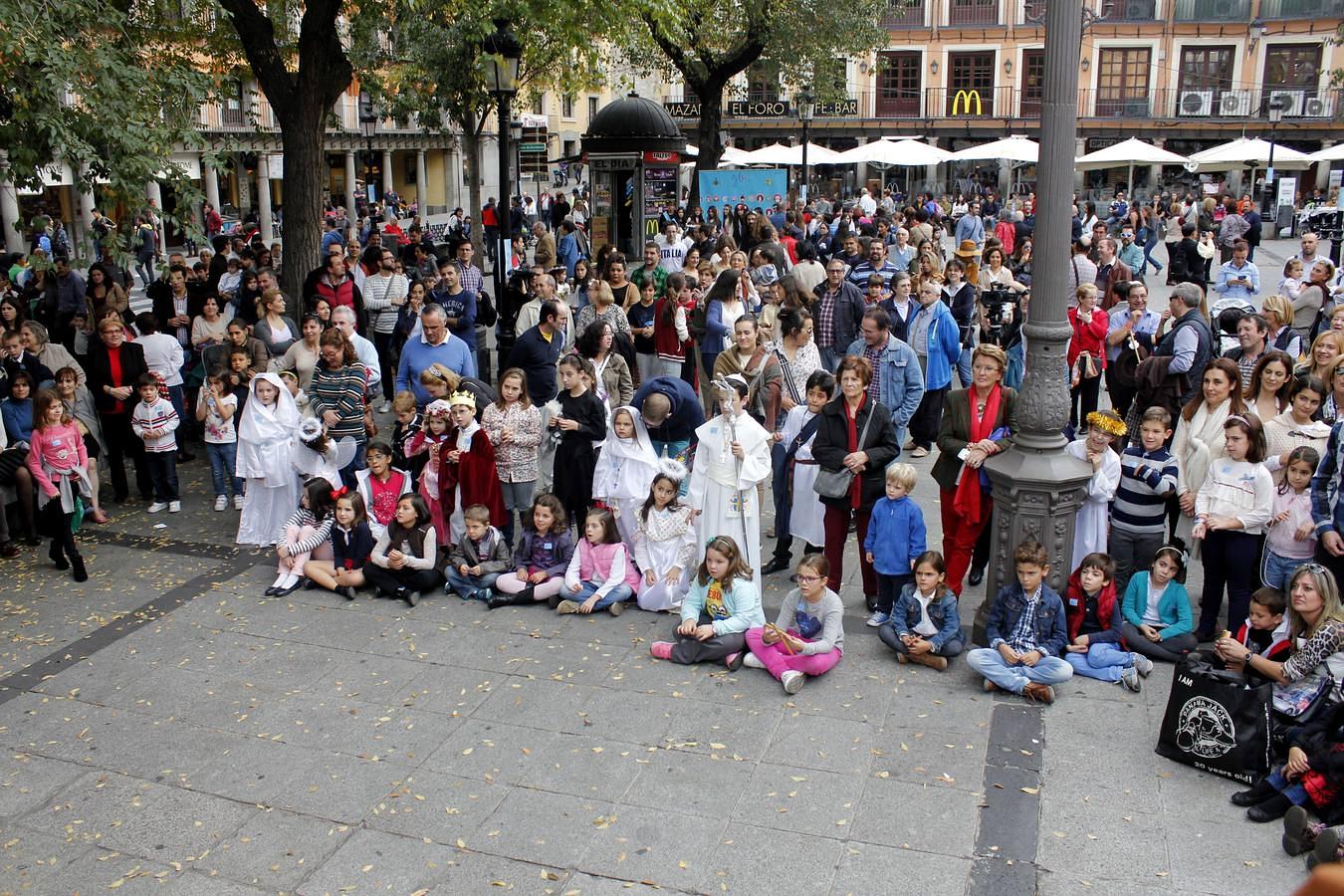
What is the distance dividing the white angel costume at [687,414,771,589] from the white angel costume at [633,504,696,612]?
0.47ft

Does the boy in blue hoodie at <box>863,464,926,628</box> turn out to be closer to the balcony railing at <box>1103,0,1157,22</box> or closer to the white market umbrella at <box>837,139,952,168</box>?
the white market umbrella at <box>837,139,952,168</box>

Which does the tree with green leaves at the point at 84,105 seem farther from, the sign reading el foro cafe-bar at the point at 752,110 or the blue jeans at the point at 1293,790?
the sign reading el foro cafe-bar at the point at 752,110

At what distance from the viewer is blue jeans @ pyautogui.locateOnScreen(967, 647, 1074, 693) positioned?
6.94m

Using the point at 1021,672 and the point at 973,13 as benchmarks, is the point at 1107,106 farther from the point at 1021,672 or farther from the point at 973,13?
the point at 1021,672

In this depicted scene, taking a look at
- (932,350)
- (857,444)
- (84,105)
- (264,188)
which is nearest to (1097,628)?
(857,444)

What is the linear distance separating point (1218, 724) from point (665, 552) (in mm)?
3772

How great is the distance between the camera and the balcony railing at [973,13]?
49.1 metres

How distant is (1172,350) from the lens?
9.86 metres

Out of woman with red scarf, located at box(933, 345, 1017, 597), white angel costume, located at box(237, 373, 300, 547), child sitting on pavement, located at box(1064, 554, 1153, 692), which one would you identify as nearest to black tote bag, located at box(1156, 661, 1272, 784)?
child sitting on pavement, located at box(1064, 554, 1153, 692)

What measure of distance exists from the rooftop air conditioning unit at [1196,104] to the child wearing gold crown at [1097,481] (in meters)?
45.6

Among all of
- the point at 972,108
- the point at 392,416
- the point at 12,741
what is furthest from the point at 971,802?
the point at 972,108

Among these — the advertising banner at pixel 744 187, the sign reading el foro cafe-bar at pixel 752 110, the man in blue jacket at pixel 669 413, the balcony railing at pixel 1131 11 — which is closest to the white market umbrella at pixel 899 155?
the advertising banner at pixel 744 187

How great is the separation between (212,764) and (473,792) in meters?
1.52

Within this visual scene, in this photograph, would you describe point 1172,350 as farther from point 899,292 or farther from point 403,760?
point 403,760
